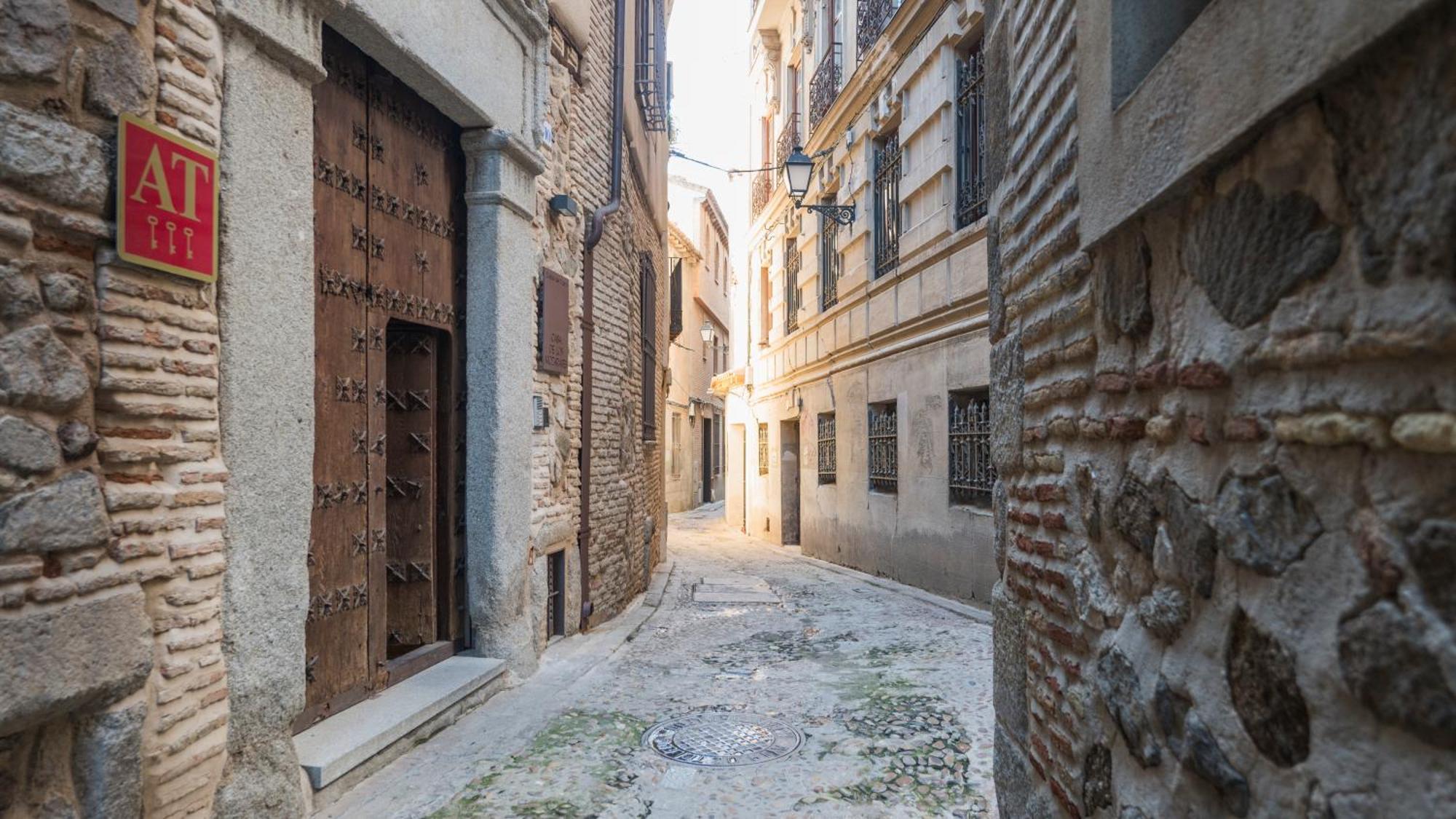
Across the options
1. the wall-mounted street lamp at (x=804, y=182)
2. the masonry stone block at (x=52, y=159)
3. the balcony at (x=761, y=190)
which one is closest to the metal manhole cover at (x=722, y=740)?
the masonry stone block at (x=52, y=159)

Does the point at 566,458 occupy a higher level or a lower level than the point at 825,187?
lower

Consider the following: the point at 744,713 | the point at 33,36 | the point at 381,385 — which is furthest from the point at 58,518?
the point at 744,713

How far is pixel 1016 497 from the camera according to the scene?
3000 mm

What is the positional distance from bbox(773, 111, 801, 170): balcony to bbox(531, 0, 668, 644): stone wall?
20.3 ft

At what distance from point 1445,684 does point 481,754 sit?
155 inches

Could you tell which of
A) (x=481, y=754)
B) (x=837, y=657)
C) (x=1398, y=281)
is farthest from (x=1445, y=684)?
(x=837, y=657)

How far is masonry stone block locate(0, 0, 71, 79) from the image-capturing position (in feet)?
7.32

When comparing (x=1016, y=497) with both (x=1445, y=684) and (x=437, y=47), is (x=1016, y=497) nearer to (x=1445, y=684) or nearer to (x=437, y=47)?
(x=1445, y=684)

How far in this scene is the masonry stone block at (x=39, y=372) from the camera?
2.23 m

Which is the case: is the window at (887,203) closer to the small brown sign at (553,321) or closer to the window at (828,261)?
the window at (828,261)

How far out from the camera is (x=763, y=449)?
1664 centimetres

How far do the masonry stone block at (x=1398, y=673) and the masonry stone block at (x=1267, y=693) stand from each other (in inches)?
6.3

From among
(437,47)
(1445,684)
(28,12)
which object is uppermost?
(437,47)

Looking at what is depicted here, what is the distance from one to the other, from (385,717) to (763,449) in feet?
41.9
